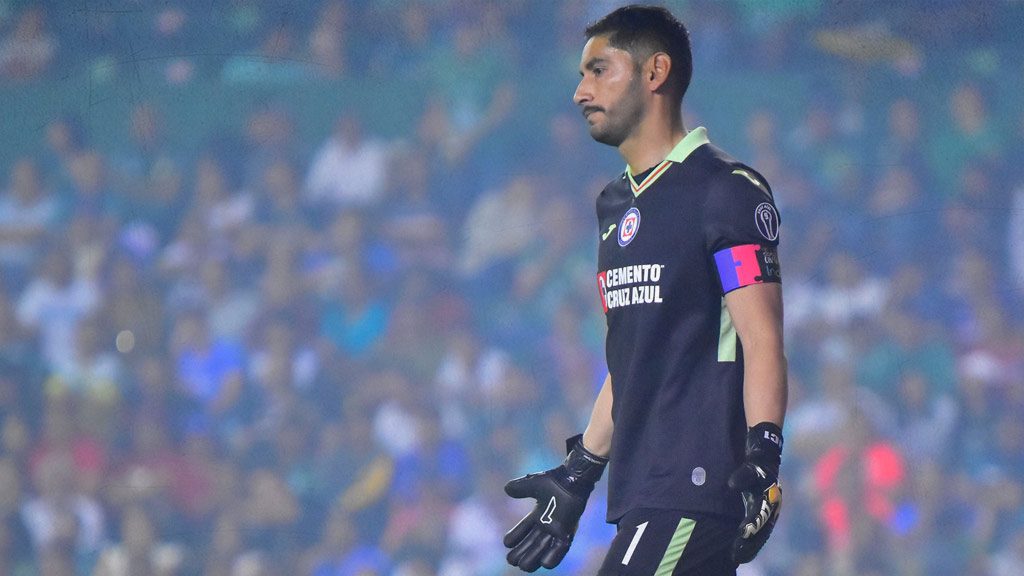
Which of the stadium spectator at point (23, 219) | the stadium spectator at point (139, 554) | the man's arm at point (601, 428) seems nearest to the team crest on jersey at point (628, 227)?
the man's arm at point (601, 428)

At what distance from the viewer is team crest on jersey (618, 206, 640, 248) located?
266 centimetres

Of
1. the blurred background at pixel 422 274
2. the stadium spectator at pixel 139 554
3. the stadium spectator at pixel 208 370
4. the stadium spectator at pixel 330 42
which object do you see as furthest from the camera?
the stadium spectator at pixel 330 42

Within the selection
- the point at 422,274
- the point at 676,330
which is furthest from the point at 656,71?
the point at 422,274

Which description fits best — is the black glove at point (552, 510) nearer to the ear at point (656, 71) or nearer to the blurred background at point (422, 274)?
the ear at point (656, 71)

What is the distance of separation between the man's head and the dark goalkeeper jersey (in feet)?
0.46

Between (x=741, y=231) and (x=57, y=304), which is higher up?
(x=57, y=304)

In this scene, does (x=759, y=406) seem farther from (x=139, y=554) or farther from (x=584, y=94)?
(x=139, y=554)

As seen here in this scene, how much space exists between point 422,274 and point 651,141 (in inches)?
129

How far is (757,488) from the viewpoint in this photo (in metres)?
2.27

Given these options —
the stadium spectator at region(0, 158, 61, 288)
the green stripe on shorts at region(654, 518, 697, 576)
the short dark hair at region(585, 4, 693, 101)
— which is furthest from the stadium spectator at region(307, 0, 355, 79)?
the green stripe on shorts at region(654, 518, 697, 576)

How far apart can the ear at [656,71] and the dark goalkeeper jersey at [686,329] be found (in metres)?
0.15

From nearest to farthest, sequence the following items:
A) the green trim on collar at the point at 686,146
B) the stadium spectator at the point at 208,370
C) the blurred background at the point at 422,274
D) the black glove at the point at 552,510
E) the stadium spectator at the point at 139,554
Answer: the green trim on collar at the point at 686,146
the black glove at the point at 552,510
the blurred background at the point at 422,274
the stadium spectator at the point at 139,554
the stadium spectator at the point at 208,370

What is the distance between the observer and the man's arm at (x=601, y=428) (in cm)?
284

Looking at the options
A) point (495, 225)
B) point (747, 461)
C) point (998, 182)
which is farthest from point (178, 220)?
point (747, 461)
